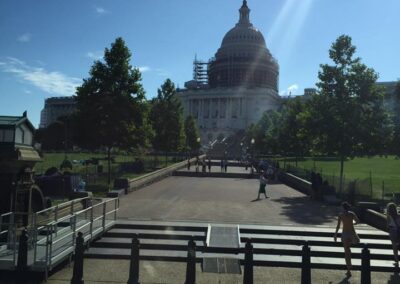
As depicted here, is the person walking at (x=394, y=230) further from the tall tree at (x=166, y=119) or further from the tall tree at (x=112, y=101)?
the tall tree at (x=166, y=119)

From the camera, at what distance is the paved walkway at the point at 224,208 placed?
18281 millimetres

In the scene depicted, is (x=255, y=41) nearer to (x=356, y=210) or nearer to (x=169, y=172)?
(x=169, y=172)

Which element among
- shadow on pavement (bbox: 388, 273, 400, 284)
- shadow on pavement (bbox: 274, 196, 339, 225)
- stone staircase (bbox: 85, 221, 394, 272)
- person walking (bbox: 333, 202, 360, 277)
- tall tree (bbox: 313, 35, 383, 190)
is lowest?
shadow on pavement (bbox: 388, 273, 400, 284)

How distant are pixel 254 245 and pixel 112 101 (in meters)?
19.5

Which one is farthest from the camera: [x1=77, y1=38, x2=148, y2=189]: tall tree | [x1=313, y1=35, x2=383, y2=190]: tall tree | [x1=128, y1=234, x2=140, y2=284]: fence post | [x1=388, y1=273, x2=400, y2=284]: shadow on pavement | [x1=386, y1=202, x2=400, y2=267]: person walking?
[x1=77, y1=38, x2=148, y2=189]: tall tree

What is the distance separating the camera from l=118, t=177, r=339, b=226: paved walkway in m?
18.3

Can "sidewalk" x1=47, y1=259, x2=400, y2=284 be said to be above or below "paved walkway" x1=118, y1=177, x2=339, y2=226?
below

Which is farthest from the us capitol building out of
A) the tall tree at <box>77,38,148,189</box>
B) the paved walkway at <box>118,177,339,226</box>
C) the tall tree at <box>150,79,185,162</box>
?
the paved walkway at <box>118,177,339,226</box>

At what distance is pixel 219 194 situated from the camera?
2803cm

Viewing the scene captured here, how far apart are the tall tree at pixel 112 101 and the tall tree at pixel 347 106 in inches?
496

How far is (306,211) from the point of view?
70.5 ft

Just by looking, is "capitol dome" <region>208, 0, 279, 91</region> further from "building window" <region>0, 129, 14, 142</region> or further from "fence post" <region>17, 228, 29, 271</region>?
"fence post" <region>17, 228, 29, 271</region>

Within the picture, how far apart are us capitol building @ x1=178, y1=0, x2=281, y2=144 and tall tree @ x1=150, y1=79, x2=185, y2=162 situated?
97541mm

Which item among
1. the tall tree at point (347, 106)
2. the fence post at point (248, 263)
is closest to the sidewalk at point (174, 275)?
the fence post at point (248, 263)
